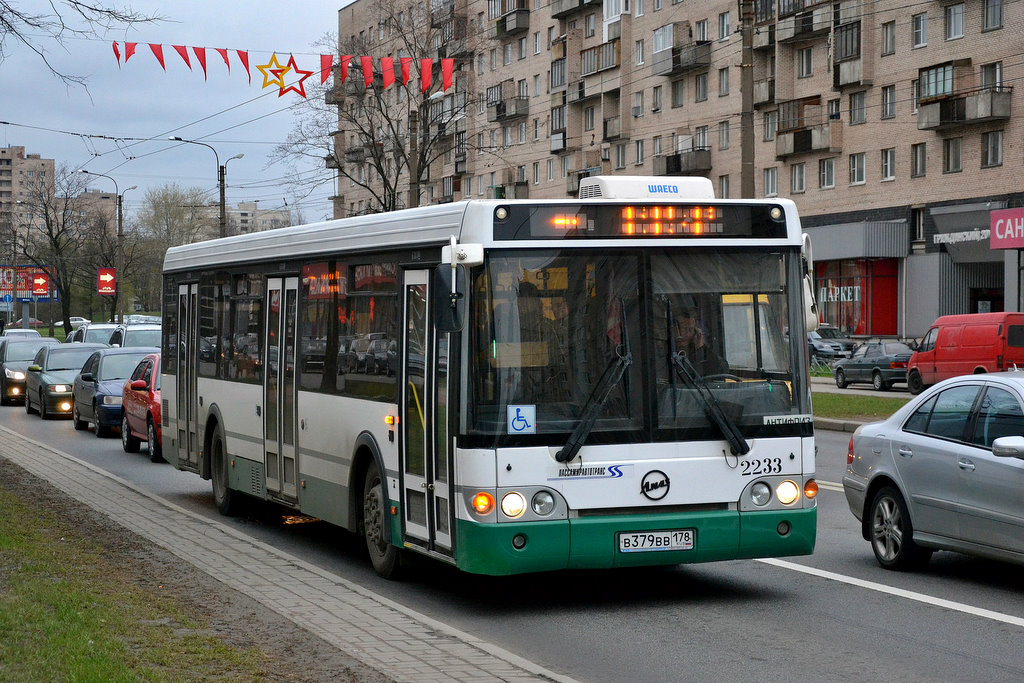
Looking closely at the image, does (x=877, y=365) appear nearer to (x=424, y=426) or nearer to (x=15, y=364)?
(x=15, y=364)

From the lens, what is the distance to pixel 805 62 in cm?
5650

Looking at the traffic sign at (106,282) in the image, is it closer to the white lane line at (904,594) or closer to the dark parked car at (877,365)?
the dark parked car at (877,365)

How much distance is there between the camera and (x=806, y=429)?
920cm

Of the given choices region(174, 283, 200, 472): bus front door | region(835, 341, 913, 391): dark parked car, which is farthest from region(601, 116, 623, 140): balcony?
region(174, 283, 200, 472): bus front door

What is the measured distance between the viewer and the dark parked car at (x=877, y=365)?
136 ft

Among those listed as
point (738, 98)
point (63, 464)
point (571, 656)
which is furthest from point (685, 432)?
point (738, 98)

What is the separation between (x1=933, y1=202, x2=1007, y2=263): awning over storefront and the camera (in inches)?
1869

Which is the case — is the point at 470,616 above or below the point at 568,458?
below

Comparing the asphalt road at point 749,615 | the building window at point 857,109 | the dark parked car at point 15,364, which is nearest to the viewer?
the asphalt road at point 749,615

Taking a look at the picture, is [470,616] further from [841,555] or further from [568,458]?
[841,555]

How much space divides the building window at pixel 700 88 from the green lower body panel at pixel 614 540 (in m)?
54.7

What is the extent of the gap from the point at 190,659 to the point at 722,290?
13.7ft

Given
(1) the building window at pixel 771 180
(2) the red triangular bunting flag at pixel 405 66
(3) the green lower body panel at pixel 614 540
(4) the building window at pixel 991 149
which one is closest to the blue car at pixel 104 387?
(2) the red triangular bunting flag at pixel 405 66

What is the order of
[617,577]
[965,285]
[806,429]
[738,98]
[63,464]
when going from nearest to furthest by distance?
[806,429] → [617,577] → [63,464] → [965,285] → [738,98]
